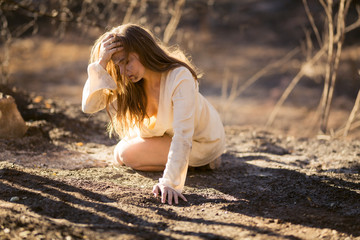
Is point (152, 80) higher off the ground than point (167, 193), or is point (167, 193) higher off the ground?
point (152, 80)

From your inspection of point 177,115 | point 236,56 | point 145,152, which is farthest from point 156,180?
point 236,56

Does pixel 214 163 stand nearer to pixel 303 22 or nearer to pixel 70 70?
pixel 70 70

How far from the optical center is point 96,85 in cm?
259

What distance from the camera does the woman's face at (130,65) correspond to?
247cm

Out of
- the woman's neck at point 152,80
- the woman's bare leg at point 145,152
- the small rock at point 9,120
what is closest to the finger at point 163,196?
the woman's bare leg at point 145,152

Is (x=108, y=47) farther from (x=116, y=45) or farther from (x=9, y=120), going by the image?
(x=9, y=120)

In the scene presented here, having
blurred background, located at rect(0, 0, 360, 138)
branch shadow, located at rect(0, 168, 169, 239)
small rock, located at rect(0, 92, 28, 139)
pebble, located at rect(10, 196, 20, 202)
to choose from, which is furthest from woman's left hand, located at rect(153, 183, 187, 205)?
blurred background, located at rect(0, 0, 360, 138)

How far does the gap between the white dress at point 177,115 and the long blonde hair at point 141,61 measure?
0.27 ft

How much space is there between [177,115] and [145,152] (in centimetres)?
62

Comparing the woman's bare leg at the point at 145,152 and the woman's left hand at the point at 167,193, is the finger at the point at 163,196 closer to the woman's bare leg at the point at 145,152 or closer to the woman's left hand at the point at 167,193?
the woman's left hand at the point at 167,193

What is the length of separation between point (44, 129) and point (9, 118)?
0.40 meters

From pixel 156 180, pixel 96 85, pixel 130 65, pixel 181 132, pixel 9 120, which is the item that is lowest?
pixel 156 180

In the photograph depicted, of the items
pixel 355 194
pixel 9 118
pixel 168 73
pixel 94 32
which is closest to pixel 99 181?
pixel 168 73

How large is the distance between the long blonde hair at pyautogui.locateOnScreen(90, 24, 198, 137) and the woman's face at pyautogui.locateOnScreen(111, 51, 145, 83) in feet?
0.10
